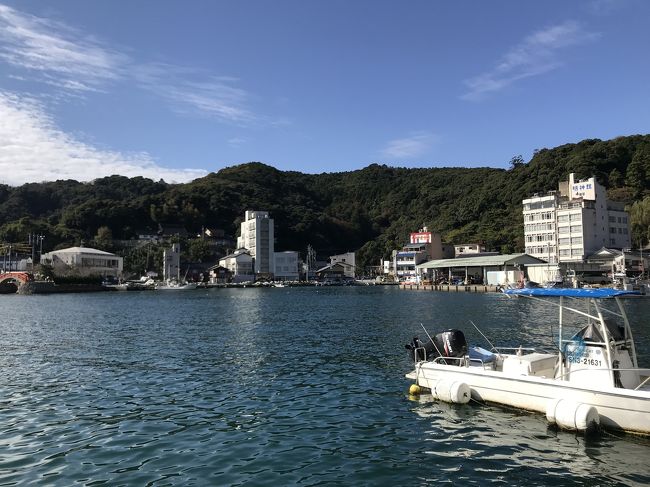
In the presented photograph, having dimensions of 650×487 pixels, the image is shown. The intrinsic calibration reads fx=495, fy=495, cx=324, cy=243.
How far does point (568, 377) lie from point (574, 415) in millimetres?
1845

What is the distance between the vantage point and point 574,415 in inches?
519

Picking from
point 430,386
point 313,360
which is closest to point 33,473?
point 430,386

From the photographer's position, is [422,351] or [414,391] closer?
[414,391]

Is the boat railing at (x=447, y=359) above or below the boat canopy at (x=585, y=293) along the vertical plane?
below

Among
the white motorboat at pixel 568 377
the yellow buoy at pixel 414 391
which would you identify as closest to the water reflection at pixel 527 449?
the white motorboat at pixel 568 377

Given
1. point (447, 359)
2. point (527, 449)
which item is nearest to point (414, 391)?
point (447, 359)

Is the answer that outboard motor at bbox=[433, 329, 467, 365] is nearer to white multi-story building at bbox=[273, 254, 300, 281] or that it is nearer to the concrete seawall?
the concrete seawall

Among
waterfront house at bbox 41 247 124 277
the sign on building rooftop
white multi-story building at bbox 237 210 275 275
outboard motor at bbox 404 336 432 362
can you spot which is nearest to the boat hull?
outboard motor at bbox 404 336 432 362

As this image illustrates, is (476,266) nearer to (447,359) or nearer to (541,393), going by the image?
(447,359)

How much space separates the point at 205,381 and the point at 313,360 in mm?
6369

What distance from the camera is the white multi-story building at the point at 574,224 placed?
113250 millimetres

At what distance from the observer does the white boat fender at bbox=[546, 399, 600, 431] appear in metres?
13.0

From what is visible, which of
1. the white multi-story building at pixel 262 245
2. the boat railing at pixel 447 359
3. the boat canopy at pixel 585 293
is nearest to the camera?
the boat canopy at pixel 585 293

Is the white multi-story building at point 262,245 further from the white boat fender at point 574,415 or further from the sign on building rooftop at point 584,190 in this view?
the white boat fender at point 574,415
